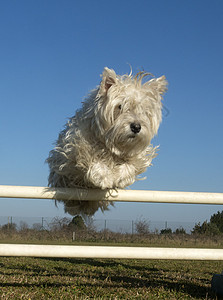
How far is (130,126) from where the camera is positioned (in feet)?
13.9

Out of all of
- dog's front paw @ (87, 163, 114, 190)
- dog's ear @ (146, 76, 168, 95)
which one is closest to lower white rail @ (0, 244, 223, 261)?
dog's front paw @ (87, 163, 114, 190)

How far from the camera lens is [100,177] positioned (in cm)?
407

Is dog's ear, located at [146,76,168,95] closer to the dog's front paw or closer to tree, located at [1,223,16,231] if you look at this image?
the dog's front paw

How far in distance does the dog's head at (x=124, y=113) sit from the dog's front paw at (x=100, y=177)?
14.5 inches

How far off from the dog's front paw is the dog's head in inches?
14.5

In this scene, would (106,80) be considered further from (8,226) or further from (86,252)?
(8,226)

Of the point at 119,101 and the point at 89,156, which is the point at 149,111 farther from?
the point at 89,156

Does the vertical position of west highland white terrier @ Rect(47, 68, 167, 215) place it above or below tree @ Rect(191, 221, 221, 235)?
above

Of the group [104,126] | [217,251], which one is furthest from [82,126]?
[217,251]

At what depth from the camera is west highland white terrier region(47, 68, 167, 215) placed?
169 inches

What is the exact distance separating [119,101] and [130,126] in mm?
375

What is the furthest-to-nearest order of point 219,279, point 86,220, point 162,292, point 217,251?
point 86,220 < point 162,292 < point 219,279 < point 217,251

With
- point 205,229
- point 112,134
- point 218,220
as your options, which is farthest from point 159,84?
point 218,220

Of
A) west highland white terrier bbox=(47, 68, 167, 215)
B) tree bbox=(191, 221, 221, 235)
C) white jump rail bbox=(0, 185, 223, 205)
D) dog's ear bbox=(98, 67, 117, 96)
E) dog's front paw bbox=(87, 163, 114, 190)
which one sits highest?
dog's ear bbox=(98, 67, 117, 96)
